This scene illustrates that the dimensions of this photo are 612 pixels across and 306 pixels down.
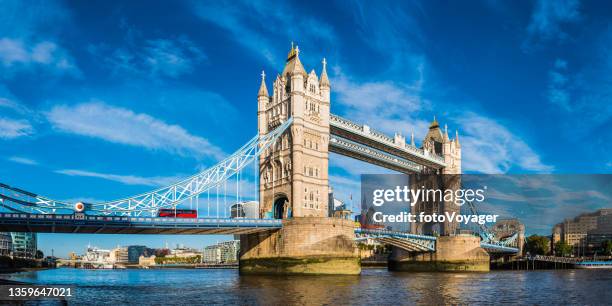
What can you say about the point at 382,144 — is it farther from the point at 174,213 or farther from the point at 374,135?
the point at 174,213

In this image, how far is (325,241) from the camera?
60.0 meters

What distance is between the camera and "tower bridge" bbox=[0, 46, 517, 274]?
52375 millimetres

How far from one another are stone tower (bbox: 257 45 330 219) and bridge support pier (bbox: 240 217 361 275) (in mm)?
3974

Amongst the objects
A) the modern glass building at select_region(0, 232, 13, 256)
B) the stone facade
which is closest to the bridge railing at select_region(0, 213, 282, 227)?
the stone facade

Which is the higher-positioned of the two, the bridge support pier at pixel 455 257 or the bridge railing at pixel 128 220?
the bridge railing at pixel 128 220

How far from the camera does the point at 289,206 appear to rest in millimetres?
65000

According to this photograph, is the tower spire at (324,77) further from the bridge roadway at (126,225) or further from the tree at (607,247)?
the tree at (607,247)

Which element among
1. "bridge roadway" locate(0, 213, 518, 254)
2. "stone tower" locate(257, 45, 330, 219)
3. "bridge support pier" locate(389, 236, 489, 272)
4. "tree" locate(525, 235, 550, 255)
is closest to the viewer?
"bridge roadway" locate(0, 213, 518, 254)

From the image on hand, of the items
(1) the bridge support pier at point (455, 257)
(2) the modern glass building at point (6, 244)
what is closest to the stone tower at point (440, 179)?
(1) the bridge support pier at point (455, 257)

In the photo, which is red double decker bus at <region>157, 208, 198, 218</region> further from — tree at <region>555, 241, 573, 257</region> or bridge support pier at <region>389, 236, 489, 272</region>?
tree at <region>555, 241, 573, 257</region>

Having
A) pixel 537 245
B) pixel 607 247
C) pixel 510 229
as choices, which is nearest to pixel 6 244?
pixel 510 229

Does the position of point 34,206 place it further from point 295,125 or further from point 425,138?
point 425,138

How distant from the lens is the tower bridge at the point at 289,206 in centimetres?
5238

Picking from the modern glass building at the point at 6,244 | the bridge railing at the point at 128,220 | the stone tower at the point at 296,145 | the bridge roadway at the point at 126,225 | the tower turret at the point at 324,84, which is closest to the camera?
the bridge railing at the point at 128,220
